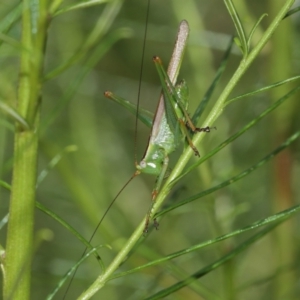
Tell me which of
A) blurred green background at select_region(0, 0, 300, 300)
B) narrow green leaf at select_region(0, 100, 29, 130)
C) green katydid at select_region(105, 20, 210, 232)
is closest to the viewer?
narrow green leaf at select_region(0, 100, 29, 130)

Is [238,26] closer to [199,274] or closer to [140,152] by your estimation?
[199,274]

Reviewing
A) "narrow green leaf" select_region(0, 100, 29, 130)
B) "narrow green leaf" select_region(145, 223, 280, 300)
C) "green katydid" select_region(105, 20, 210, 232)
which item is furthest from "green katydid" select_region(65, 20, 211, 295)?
"narrow green leaf" select_region(0, 100, 29, 130)

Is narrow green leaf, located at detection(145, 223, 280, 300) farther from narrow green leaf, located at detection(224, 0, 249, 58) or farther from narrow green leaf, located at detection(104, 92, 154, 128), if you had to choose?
narrow green leaf, located at detection(104, 92, 154, 128)

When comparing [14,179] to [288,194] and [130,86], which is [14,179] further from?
[130,86]

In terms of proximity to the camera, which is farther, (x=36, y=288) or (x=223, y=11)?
(x=223, y=11)

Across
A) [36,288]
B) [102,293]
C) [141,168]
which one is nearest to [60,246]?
[36,288]

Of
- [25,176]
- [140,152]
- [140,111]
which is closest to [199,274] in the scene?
[25,176]

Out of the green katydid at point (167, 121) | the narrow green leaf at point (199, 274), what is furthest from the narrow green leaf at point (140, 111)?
the narrow green leaf at point (199, 274)
